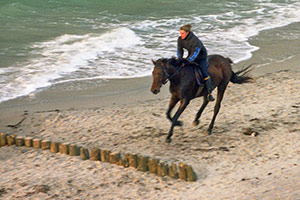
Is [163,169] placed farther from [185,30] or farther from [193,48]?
[185,30]

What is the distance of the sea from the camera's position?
55.6 ft

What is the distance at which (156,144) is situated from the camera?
10.5 meters

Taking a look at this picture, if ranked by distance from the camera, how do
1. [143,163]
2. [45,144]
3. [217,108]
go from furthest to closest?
[217,108] → [45,144] → [143,163]

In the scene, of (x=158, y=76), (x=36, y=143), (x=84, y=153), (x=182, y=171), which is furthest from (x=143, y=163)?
(x=36, y=143)

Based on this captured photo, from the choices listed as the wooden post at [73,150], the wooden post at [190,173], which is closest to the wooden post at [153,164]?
the wooden post at [190,173]

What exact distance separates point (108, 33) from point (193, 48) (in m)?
14.4

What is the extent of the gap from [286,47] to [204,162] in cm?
1184

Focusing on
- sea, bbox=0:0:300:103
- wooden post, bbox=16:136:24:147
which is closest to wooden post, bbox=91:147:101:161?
wooden post, bbox=16:136:24:147

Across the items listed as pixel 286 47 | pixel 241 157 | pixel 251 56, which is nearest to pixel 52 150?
pixel 241 157

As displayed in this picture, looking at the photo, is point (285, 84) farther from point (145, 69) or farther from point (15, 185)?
point (15, 185)

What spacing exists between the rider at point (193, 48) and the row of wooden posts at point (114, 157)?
2417 mm

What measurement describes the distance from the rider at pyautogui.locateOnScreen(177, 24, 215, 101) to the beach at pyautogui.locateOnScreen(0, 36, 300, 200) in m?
1.47

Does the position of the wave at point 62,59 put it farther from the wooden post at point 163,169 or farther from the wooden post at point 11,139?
the wooden post at point 163,169

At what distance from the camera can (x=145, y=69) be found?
17.2 meters
